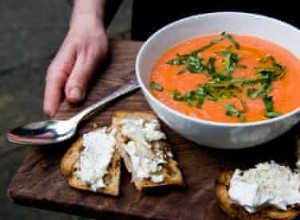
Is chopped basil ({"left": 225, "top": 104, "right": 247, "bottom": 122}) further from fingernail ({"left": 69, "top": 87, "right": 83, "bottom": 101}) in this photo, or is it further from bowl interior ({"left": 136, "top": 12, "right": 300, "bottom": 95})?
fingernail ({"left": 69, "top": 87, "right": 83, "bottom": 101})

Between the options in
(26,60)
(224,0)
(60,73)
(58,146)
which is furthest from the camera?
(26,60)

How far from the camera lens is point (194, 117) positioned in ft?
3.07

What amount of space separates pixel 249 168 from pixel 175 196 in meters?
0.12

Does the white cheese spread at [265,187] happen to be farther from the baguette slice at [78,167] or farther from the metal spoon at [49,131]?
the metal spoon at [49,131]

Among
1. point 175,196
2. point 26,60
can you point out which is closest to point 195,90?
point 175,196

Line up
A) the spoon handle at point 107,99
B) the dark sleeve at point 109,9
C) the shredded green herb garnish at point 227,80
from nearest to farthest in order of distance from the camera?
1. the shredded green herb garnish at point 227,80
2. the spoon handle at point 107,99
3. the dark sleeve at point 109,9

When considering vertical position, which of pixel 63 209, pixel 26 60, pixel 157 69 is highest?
pixel 157 69

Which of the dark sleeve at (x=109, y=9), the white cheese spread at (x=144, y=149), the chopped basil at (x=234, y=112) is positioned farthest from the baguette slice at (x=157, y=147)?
the dark sleeve at (x=109, y=9)

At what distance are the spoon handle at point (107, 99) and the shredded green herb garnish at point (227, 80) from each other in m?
0.10

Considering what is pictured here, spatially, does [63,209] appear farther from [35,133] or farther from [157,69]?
[157,69]

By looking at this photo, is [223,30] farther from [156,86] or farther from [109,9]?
[109,9]

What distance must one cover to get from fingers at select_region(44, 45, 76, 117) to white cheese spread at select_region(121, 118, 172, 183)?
19 centimetres

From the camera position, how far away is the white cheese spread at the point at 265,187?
2.84 feet

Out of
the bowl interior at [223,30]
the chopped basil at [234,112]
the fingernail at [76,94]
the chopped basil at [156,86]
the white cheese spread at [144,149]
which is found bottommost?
the fingernail at [76,94]
